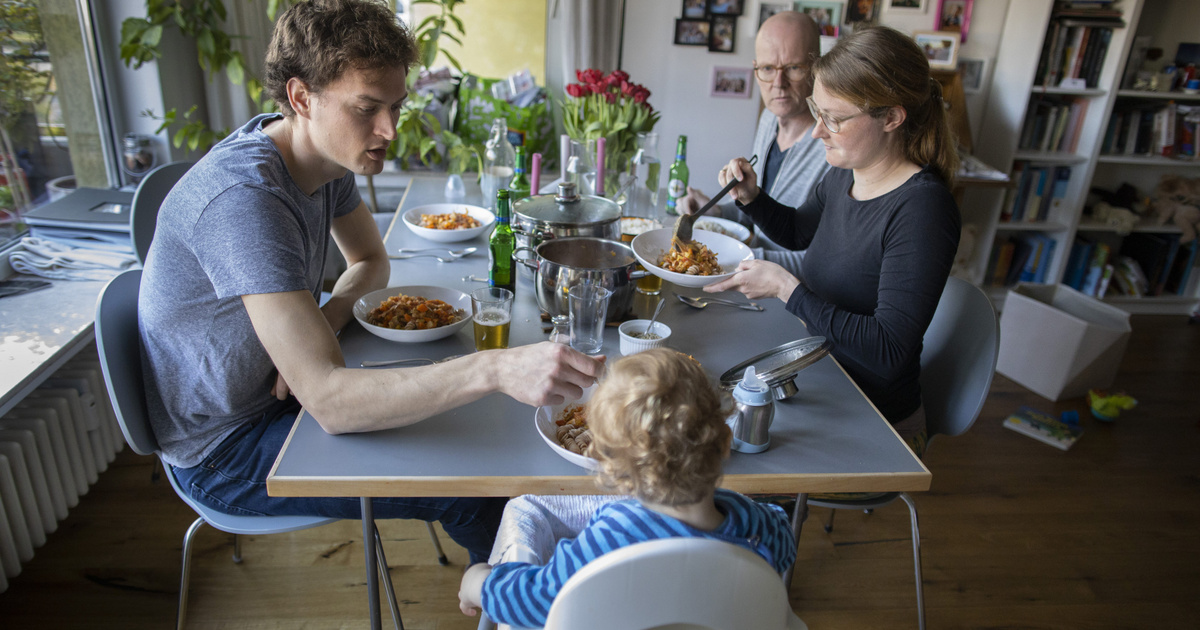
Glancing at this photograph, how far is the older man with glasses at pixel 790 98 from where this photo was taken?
2.39 m

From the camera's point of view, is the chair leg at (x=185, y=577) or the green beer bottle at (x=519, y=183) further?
the green beer bottle at (x=519, y=183)

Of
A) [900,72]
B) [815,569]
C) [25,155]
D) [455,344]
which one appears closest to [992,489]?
[815,569]

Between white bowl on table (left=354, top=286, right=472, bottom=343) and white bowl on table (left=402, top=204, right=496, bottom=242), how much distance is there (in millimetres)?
496

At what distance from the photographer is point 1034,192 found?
3.94 metres

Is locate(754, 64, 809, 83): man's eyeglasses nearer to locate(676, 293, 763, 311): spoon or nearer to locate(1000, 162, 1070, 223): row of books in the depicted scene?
locate(676, 293, 763, 311): spoon

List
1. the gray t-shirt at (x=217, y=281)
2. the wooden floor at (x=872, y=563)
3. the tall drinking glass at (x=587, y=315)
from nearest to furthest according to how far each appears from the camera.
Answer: the gray t-shirt at (x=217, y=281) < the tall drinking glass at (x=587, y=315) < the wooden floor at (x=872, y=563)

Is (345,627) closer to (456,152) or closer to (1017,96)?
(456,152)

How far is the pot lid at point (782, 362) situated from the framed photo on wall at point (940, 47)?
118 inches

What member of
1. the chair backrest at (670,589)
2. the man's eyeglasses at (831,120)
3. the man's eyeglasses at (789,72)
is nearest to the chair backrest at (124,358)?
the chair backrest at (670,589)

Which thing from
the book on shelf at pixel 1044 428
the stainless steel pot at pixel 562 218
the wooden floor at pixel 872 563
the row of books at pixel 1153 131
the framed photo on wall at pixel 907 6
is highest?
the framed photo on wall at pixel 907 6

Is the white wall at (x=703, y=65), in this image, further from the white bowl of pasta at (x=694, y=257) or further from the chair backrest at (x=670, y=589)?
the chair backrest at (x=670, y=589)

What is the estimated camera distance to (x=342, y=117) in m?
1.35

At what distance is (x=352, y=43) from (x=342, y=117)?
13 cm

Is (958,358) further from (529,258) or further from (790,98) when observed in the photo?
(790,98)
